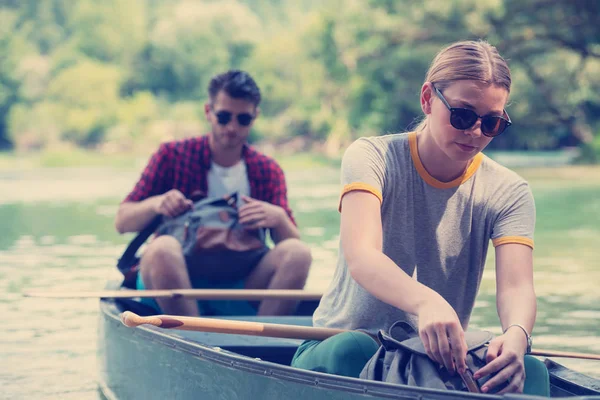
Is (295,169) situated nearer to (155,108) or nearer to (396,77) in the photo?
(396,77)

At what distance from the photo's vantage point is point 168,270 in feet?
13.6

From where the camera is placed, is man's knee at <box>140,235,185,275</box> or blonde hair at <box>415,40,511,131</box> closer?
blonde hair at <box>415,40,511,131</box>

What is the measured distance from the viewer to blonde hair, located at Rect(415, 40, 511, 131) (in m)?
2.61

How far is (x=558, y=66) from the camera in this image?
30312mm

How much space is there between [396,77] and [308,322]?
2631cm

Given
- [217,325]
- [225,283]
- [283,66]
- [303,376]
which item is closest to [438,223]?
[303,376]

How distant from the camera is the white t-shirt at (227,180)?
4.45 meters

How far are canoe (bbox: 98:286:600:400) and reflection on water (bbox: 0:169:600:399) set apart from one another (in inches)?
22.5

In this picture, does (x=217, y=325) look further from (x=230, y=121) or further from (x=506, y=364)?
(x=230, y=121)

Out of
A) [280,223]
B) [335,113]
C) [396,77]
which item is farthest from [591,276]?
[335,113]

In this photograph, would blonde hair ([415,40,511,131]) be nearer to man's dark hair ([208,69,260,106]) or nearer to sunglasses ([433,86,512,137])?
sunglasses ([433,86,512,137])

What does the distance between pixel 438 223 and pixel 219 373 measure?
0.76m

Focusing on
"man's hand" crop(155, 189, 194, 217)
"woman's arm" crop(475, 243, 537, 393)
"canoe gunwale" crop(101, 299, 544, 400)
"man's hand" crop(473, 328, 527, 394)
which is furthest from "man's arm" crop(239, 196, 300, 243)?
"man's hand" crop(473, 328, 527, 394)

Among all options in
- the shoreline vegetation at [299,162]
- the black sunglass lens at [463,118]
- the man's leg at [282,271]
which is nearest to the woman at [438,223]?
the black sunglass lens at [463,118]
